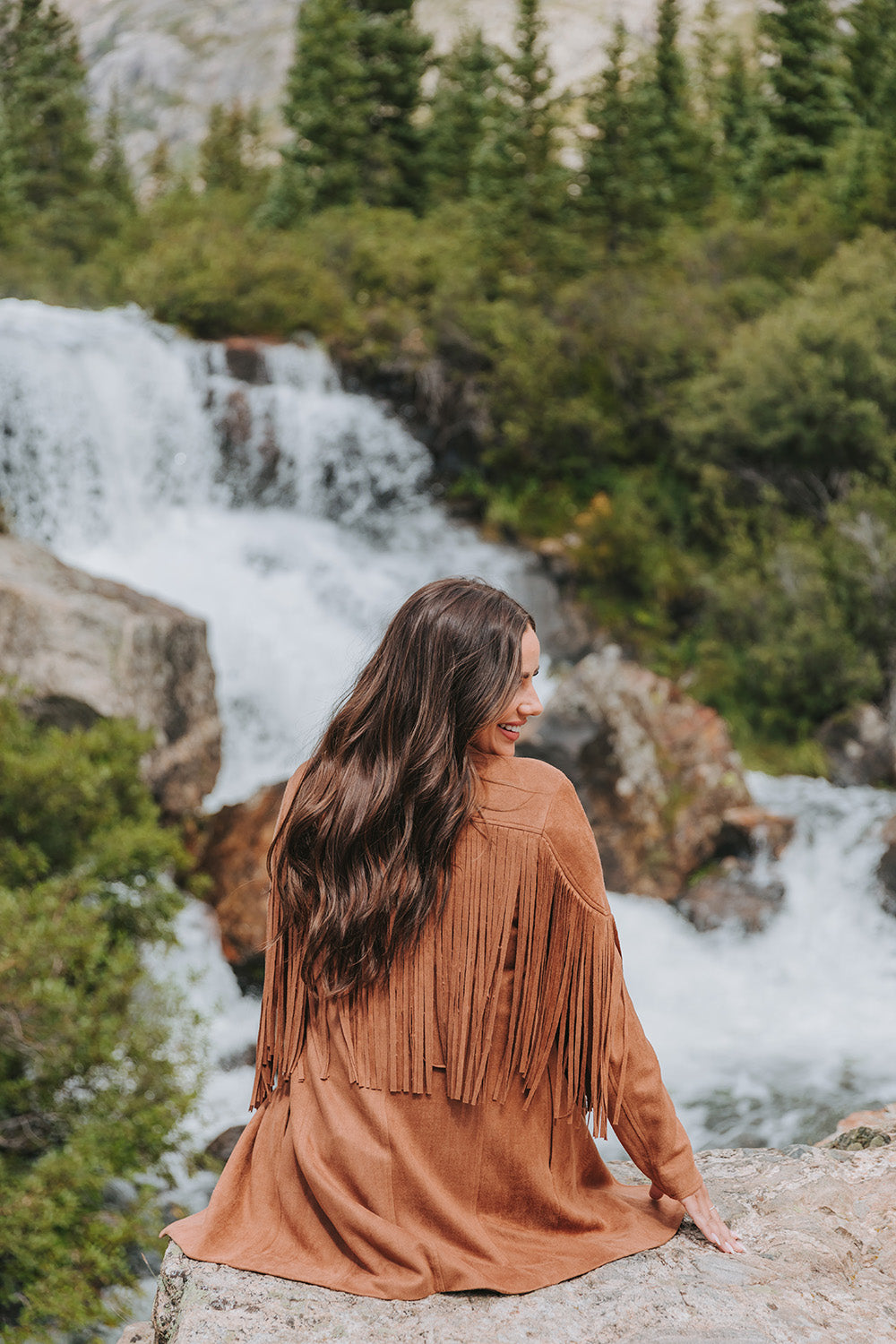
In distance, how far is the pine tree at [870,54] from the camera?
58.5 feet

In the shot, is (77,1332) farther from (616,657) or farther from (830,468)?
(830,468)

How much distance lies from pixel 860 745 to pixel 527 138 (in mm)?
14334

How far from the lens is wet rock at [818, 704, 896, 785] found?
35.8 ft

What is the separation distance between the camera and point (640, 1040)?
79.9 inches

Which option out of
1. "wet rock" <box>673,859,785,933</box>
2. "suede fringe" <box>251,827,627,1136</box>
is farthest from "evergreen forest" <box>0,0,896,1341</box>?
"suede fringe" <box>251,827,627,1136</box>

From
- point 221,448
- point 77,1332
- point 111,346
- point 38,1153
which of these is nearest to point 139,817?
point 38,1153

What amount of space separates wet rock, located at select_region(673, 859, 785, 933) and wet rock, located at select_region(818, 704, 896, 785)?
9.18 feet

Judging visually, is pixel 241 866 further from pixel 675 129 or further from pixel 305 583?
pixel 675 129

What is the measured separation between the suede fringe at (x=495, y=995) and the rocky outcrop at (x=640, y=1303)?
0.96 ft

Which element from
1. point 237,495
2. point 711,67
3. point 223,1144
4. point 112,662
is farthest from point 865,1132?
point 711,67

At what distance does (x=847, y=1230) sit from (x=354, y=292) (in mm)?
16985

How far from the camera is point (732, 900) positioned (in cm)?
845

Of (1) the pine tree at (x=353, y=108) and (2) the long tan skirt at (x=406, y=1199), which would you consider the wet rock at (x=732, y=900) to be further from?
(1) the pine tree at (x=353, y=108)

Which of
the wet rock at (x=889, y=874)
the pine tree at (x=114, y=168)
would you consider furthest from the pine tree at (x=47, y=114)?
the wet rock at (x=889, y=874)
